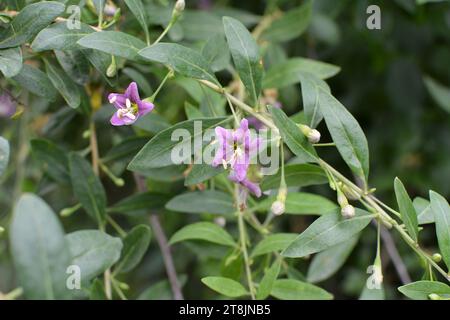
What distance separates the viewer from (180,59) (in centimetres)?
124

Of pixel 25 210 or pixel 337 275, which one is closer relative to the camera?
pixel 25 210

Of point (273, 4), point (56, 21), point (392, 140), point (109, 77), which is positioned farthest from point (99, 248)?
point (392, 140)

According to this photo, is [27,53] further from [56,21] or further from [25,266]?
[25,266]

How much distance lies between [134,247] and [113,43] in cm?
54

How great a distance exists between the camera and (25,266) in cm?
93

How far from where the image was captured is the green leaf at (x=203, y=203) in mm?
1572

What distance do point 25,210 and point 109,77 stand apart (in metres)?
0.51

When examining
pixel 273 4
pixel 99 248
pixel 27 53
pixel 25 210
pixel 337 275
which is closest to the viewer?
pixel 25 210

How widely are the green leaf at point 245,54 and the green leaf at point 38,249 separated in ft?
1.72

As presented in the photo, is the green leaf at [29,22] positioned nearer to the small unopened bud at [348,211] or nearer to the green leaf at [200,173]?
the green leaf at [200,173]

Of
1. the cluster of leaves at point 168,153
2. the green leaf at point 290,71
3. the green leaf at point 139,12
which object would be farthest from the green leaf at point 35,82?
the green leaf at point 290,71

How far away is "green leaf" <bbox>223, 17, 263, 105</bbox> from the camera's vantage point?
1289mm

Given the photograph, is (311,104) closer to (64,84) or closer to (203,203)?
(203,203)

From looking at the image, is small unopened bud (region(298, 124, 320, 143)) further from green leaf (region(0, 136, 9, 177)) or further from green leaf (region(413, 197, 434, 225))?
green leaf (region(0, 136, 9, 177))
